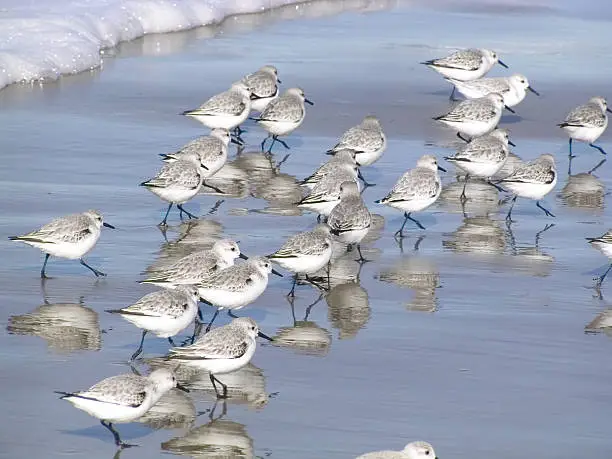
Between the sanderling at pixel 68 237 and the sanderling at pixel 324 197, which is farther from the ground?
the sanderling at pixel 68 237

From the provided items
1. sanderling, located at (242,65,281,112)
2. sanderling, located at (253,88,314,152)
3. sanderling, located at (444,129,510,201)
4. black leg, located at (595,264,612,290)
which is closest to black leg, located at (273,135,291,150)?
sanderling, located at (253,88,314,152)

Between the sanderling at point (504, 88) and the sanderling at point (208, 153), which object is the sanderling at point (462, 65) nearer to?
the sanderling at point (504, 88)

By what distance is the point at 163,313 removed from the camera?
392 inches

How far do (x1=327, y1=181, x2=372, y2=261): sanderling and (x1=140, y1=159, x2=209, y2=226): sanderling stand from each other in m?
1.79

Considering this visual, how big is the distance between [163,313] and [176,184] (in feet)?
14.0

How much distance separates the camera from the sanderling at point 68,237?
Result: 11.9 metres

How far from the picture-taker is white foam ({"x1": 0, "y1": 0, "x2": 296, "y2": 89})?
70.8 ft

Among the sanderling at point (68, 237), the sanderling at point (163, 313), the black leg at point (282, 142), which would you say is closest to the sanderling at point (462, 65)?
the black leg at point (282, 142)

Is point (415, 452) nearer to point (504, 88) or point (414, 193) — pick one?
point (414, 193)

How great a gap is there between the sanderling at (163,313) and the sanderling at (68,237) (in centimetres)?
198

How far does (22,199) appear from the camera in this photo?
14.7m

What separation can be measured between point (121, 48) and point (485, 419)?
16.3 metres

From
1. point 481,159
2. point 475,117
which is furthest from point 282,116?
point 481,159

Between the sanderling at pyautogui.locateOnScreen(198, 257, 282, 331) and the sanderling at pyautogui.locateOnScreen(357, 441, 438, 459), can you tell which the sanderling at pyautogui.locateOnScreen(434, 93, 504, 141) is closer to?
the sanderling at pyautogui.locateOnScreen(198, 257, 282, 331)
